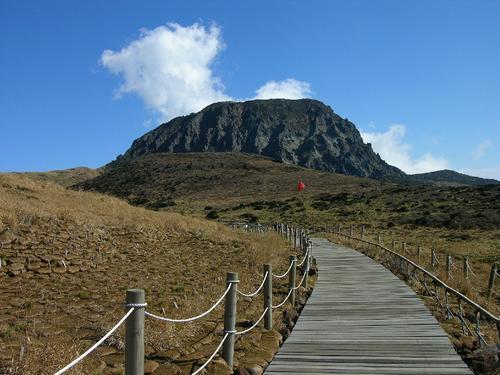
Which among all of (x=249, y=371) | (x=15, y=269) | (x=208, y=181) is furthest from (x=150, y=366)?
(x=208, y=181)

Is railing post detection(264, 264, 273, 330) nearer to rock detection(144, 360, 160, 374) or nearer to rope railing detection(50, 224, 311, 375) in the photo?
rope railing detection(50, 224, 311, 375)

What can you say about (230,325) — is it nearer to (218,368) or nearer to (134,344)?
(218,368)

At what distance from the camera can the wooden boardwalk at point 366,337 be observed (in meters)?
6.88

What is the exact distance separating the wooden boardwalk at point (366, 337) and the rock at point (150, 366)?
4.59 feet

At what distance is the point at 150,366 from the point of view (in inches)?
253

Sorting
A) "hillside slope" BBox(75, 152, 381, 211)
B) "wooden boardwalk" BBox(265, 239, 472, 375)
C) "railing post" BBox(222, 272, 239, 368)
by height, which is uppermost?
"hillside slope" BBox(75, 152, 381, 211)

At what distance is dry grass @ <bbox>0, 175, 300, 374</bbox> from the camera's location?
7.65 m

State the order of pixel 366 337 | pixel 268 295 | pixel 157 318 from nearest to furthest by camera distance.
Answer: pixel 157 318, pixel 366 337, pixel 268 295

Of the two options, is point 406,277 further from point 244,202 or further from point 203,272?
point 244,202

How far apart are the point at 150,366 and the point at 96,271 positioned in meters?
9.73

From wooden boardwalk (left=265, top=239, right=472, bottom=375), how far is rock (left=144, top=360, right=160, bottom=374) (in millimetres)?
1400

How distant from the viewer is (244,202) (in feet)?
243

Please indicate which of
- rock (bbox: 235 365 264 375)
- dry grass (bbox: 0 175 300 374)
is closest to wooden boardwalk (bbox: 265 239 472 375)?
rock (bbox: 235 365 264 375)

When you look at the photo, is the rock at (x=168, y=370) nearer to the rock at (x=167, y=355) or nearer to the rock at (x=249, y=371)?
the rock at (x=167, y=355)
